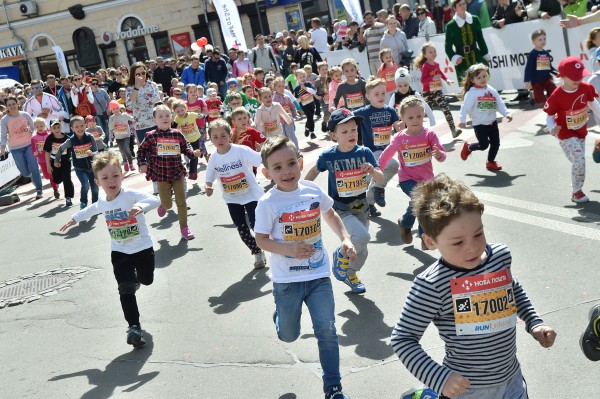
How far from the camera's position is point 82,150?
45.3 feet

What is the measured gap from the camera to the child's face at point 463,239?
133 inches

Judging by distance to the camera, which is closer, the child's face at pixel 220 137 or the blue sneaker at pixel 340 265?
the blue sneaker at pixel 340 265

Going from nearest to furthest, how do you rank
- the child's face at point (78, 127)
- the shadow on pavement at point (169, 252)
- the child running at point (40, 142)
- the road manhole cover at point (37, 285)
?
the road manhole cover at point (37, 285)
the shadow on pavement at point (169, 252)
the child's face at point (78, 127)
the child running at point (40, 142)

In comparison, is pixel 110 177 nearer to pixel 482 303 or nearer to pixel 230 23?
pixel 482 303

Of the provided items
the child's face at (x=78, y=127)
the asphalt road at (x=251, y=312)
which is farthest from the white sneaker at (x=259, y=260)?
the child's face at (x=78, y=127)

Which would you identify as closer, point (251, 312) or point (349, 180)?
point (349, 180)

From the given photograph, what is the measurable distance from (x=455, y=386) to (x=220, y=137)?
6238 mm

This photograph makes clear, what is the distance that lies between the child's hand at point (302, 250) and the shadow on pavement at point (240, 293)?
105 inches

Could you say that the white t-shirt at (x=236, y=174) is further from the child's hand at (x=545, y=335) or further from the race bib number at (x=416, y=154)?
the child's hand at (x=545, y=335)

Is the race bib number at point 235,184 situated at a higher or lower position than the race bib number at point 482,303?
lower

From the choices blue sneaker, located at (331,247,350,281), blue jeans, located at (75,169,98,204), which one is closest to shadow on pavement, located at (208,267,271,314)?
blue sneaker, located at (331,247,350,281)

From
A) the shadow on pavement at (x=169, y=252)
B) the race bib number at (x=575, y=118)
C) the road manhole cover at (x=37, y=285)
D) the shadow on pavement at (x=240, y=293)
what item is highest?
the race bib number at (x=575, y=118)

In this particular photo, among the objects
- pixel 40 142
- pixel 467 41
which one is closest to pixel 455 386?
pixel 467 41

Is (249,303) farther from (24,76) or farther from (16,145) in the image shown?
(24,76)
